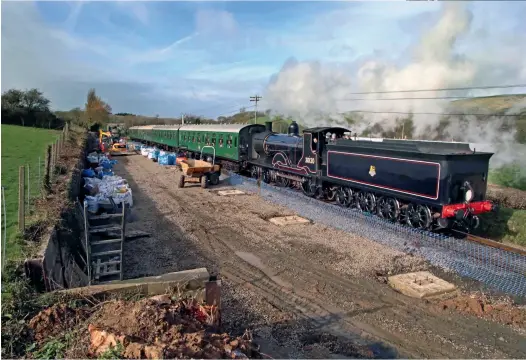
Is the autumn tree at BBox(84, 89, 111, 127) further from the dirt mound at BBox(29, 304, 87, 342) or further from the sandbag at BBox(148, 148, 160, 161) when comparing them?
the dirt mound at BBox(29, 304, 87, 342)

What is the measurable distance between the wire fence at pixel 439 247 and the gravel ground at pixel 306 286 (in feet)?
1.47

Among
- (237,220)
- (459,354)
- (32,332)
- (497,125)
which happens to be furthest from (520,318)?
(497,125)

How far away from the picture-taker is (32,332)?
364cm

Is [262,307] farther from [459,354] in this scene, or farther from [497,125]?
[497,125]

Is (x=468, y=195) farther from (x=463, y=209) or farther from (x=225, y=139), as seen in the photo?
(x=225, y=139)

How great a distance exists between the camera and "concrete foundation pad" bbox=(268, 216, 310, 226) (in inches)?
437

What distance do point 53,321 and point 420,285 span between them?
567 centimetres

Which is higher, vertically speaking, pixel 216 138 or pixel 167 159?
pixel 216 138

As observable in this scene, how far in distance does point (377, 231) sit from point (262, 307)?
5.15m

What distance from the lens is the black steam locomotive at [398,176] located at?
9.46 m

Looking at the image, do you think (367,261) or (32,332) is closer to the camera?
(32,332)

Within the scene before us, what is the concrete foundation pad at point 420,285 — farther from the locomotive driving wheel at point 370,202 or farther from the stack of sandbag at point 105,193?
the stack of sandbag at point 105,193

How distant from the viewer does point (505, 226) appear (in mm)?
10375

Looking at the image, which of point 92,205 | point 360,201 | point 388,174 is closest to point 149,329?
point 92,205
